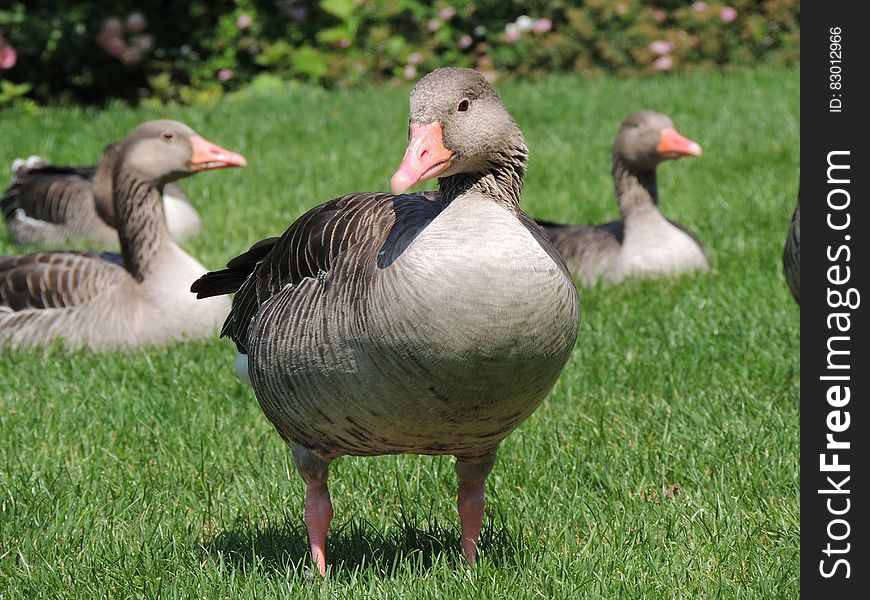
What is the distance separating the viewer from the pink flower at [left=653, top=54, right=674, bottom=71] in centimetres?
1508

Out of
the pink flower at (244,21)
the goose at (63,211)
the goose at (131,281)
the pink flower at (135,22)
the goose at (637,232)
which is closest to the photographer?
the goose at (131,281)

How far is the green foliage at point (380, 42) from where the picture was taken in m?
14.9

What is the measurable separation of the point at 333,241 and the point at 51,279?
3.81m

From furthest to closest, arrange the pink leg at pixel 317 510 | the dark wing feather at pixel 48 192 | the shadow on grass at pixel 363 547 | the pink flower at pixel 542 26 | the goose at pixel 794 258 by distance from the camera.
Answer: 1. the pink flower at pixel 542 26
2. the dark wing feather at pixel 48 192
3. the goose at pixel 794 258
4. the shadow on grass at pixel 363 547
5. the pink leg at pixel 317 510

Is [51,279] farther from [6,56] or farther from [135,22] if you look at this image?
[135,22]

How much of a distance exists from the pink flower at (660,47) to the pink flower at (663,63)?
0.10 meters

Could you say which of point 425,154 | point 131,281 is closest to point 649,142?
point 131,281

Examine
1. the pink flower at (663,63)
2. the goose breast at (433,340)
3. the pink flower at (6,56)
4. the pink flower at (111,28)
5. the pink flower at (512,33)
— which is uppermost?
the pink flower at (512,33)

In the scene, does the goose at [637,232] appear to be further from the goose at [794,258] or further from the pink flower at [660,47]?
the pink flower at [660,47]

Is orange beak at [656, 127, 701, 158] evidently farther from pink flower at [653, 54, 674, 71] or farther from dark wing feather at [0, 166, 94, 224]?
pink flower at [653, 54, 674, 71]

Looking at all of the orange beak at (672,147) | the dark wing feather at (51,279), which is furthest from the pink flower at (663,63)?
the dark wing feather at (51,279)

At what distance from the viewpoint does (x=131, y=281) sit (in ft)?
22.2
